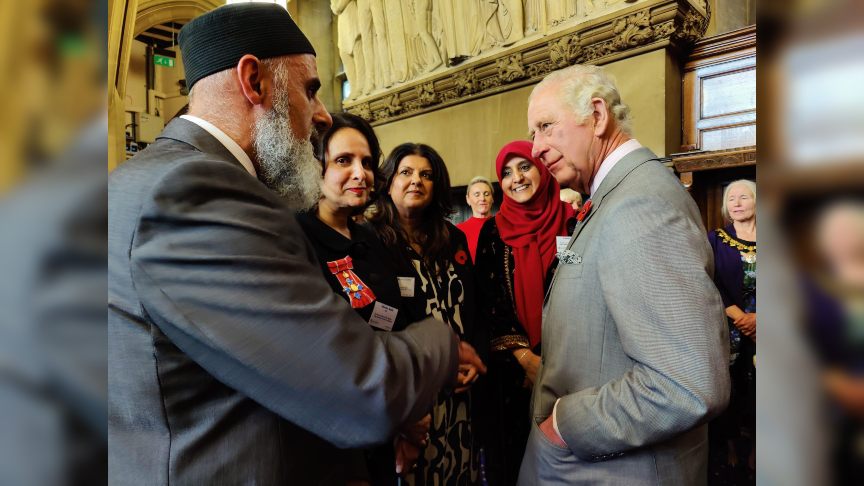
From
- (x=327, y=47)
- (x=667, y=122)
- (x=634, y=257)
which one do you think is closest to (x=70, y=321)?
(x=634, y=257)

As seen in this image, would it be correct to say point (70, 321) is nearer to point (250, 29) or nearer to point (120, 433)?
point (120, 433)

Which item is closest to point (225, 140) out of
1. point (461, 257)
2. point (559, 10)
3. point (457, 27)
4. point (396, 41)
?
point (461, 257)

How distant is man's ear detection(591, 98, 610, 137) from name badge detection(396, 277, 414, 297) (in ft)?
2.59

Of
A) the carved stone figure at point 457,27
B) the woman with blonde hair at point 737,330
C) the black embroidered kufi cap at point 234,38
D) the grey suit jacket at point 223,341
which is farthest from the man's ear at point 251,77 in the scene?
the carved stone figure at point 457,27

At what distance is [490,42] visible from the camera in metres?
4.05

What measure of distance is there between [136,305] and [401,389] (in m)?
0.34

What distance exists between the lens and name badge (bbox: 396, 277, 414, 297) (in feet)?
5.49

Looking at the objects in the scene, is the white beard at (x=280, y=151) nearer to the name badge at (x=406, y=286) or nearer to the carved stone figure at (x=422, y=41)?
the name badge at (x=406, y=286)

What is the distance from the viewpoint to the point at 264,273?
579 mm

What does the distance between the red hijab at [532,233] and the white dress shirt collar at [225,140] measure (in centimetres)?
157

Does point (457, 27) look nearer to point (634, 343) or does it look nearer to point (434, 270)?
point (434, 270)

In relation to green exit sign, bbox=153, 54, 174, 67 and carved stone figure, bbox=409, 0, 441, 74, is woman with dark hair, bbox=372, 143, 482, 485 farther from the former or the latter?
carved stone figure, bbox=409, 0, 441, 74

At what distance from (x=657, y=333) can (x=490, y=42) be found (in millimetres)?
3623

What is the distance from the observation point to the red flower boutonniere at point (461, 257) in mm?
1979
